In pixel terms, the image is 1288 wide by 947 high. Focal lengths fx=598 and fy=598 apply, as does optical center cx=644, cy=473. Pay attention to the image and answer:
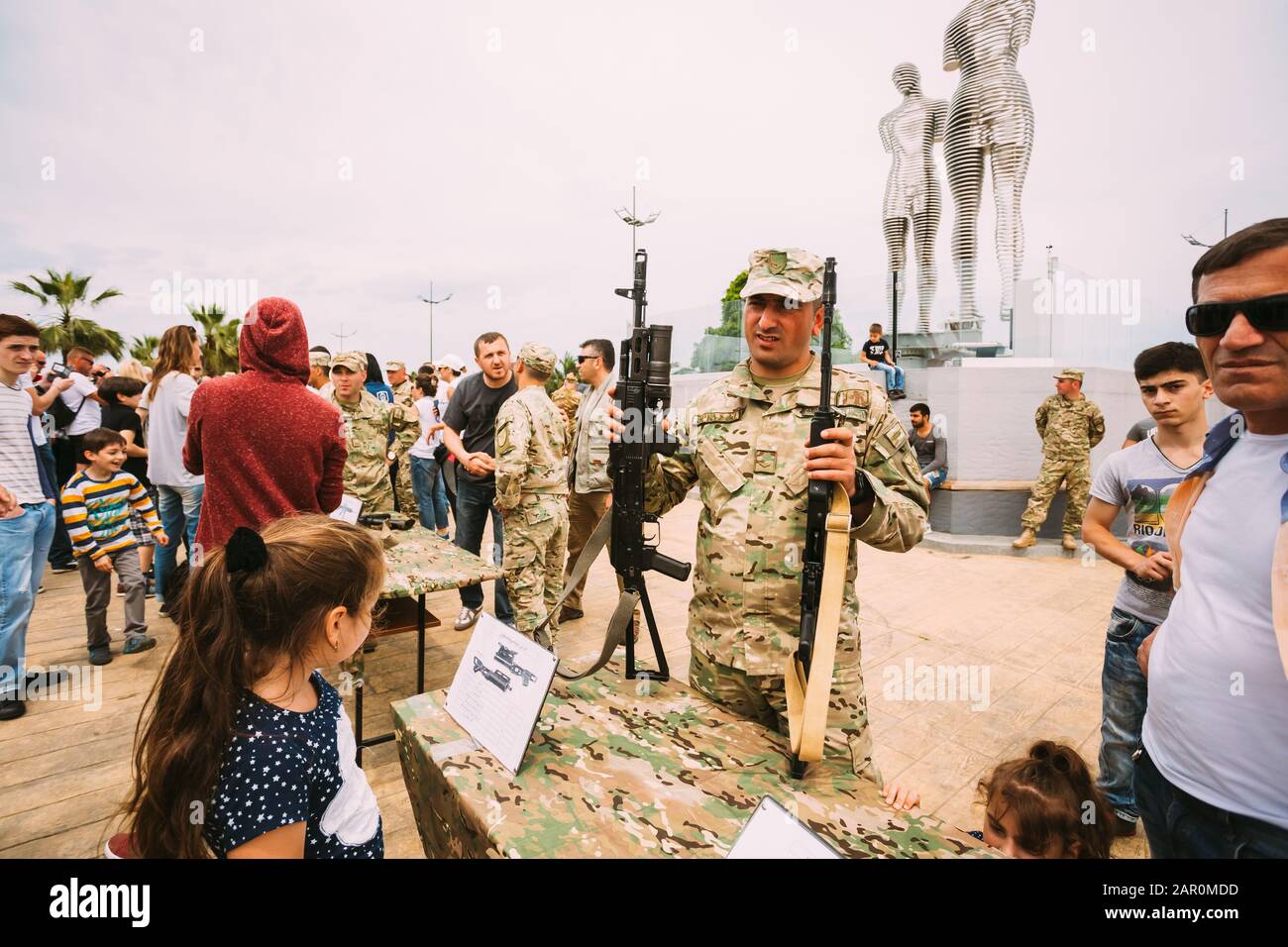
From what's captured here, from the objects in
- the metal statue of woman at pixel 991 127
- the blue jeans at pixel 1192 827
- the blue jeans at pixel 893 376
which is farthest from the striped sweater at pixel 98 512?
the metal statue of woman at pixel 991 127

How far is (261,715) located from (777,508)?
1387 mm

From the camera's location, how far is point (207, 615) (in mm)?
1209

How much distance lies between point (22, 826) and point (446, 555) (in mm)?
2024

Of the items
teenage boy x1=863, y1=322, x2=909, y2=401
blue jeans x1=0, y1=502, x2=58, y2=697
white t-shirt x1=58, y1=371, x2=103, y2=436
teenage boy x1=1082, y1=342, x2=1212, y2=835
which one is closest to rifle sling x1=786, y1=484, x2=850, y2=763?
teenage boy x1=1082, y1=342, x2=1212, y2=835

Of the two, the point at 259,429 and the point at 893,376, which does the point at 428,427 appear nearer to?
the point at 259,429

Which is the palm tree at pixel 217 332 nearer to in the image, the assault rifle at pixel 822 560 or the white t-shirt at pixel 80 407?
the white t-shirt at pixel 80 407

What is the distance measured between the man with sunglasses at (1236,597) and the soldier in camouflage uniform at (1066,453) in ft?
23.5

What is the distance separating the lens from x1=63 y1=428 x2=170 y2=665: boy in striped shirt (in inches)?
153

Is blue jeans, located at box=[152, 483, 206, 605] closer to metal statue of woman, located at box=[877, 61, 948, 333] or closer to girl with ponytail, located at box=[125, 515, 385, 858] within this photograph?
girl with ponytail, located at box=[125, 515, 385, 858]

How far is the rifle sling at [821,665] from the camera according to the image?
1346mm

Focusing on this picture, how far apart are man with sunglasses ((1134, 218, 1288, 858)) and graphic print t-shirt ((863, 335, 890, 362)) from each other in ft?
30.9

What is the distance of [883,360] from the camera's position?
1009 centimetres
